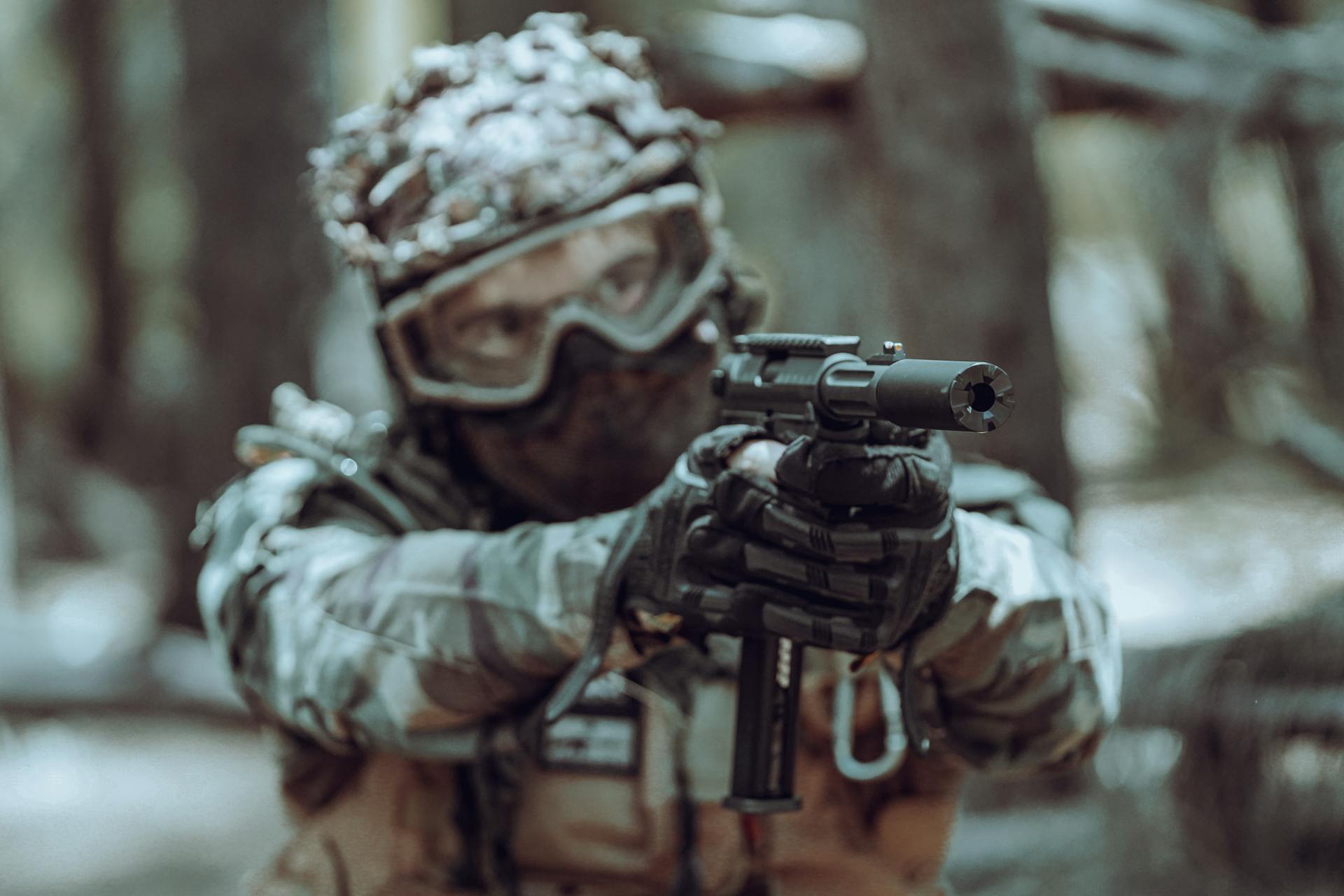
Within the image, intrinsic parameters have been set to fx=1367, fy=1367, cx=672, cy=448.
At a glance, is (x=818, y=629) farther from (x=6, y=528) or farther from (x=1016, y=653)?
(x=6, y=528)

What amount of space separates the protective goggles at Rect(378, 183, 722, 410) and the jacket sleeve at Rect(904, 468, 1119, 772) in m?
0.55

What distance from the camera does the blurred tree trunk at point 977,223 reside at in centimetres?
339

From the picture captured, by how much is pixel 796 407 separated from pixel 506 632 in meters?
0.47

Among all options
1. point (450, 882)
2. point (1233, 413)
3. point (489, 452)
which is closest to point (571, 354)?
point (489, 452)

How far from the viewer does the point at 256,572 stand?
190 cm

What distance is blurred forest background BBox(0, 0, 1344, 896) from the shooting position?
341 centimetres

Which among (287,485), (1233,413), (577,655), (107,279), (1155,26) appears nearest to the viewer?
(577,655)

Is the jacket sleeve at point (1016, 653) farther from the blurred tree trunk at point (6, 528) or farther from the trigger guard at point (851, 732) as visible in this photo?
the blurred tree trunk at point (6, 528)

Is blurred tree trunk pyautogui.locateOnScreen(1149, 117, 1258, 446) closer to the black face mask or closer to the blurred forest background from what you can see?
the blurred forest background

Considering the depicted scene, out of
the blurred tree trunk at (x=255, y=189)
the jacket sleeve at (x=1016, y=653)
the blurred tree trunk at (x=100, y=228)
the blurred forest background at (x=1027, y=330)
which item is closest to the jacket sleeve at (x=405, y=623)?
the jacket sleeve at (x=1016, y=653)

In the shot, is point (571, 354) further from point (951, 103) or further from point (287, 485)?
point (951, 103)

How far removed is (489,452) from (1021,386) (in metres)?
1.77

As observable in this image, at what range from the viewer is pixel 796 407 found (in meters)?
1.43

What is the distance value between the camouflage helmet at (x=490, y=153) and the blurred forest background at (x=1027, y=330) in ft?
4.88
